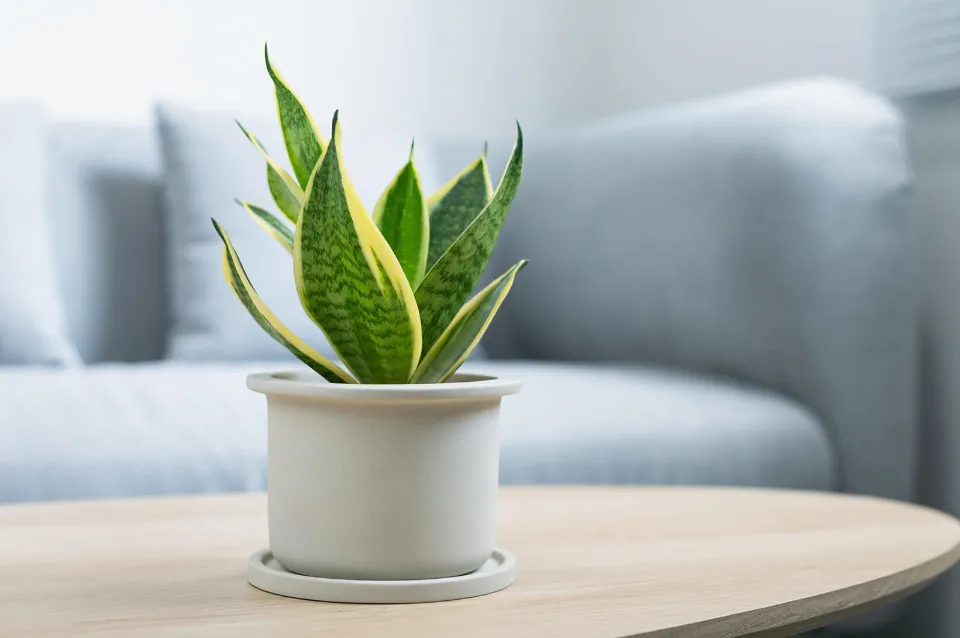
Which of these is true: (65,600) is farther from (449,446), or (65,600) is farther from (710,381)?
(710,381)

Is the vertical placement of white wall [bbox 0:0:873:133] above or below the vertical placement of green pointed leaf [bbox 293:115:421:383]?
above

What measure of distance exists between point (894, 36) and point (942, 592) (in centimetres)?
92

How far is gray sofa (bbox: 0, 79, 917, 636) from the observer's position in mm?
1150

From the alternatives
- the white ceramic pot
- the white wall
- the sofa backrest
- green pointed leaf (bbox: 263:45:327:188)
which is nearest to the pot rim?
the white ceramic pot

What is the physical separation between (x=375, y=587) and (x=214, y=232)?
4.27ft

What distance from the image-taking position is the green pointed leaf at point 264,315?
53 centimetres

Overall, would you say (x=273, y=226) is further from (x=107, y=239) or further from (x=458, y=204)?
(x=107, y=239)

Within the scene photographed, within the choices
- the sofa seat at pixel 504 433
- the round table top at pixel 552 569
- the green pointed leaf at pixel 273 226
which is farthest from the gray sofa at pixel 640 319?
the green pointed leaf at pixel 273 226

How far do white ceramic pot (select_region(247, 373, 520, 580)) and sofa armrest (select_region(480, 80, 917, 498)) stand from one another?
1.12 meters

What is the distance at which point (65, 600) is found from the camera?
51 cm

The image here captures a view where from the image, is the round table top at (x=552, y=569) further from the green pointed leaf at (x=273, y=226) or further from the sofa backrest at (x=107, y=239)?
the sofa backrest at (x=107, y=239)

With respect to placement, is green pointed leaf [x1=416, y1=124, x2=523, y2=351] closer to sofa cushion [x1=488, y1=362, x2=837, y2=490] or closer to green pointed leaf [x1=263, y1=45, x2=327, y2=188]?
green pointed leaf [x1=263, y1=45, x2=327, y2=188]

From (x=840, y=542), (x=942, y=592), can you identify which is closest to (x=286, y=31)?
(x=942, y=592)

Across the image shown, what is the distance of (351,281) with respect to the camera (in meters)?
0.52
